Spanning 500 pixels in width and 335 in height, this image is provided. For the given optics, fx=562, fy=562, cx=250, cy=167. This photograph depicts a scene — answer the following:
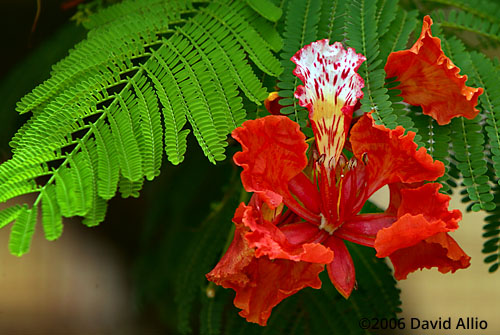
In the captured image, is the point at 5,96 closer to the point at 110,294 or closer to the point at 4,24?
the point at 4,24

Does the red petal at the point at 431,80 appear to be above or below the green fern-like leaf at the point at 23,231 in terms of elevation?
above

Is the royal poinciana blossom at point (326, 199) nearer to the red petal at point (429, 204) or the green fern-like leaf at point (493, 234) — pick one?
the red petal at point (429, 204)

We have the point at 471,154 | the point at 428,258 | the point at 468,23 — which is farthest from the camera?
the point at 468,23

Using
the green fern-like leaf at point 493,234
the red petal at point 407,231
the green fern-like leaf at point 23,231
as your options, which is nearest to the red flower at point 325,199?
the red petal at point 407,231

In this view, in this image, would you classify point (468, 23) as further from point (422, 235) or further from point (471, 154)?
point (422, 235)

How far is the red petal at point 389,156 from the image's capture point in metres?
0.73

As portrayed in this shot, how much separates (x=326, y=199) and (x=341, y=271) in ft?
0.33

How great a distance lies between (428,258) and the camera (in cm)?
77

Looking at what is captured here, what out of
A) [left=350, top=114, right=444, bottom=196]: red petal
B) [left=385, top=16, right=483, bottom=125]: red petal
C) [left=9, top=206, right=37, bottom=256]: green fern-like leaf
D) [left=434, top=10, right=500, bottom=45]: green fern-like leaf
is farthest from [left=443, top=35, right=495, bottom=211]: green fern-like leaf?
[left=9, top=206, right=37, bottom=256]: green fern-like leaf

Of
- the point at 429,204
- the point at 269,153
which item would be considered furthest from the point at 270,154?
the point at 429,204

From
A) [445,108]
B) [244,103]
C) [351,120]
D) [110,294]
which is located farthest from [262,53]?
[110,294]

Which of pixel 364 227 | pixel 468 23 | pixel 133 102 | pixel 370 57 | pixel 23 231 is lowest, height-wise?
pixel 23 231

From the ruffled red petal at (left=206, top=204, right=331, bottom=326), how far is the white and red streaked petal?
16cm

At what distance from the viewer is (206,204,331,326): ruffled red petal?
2.36 ft
